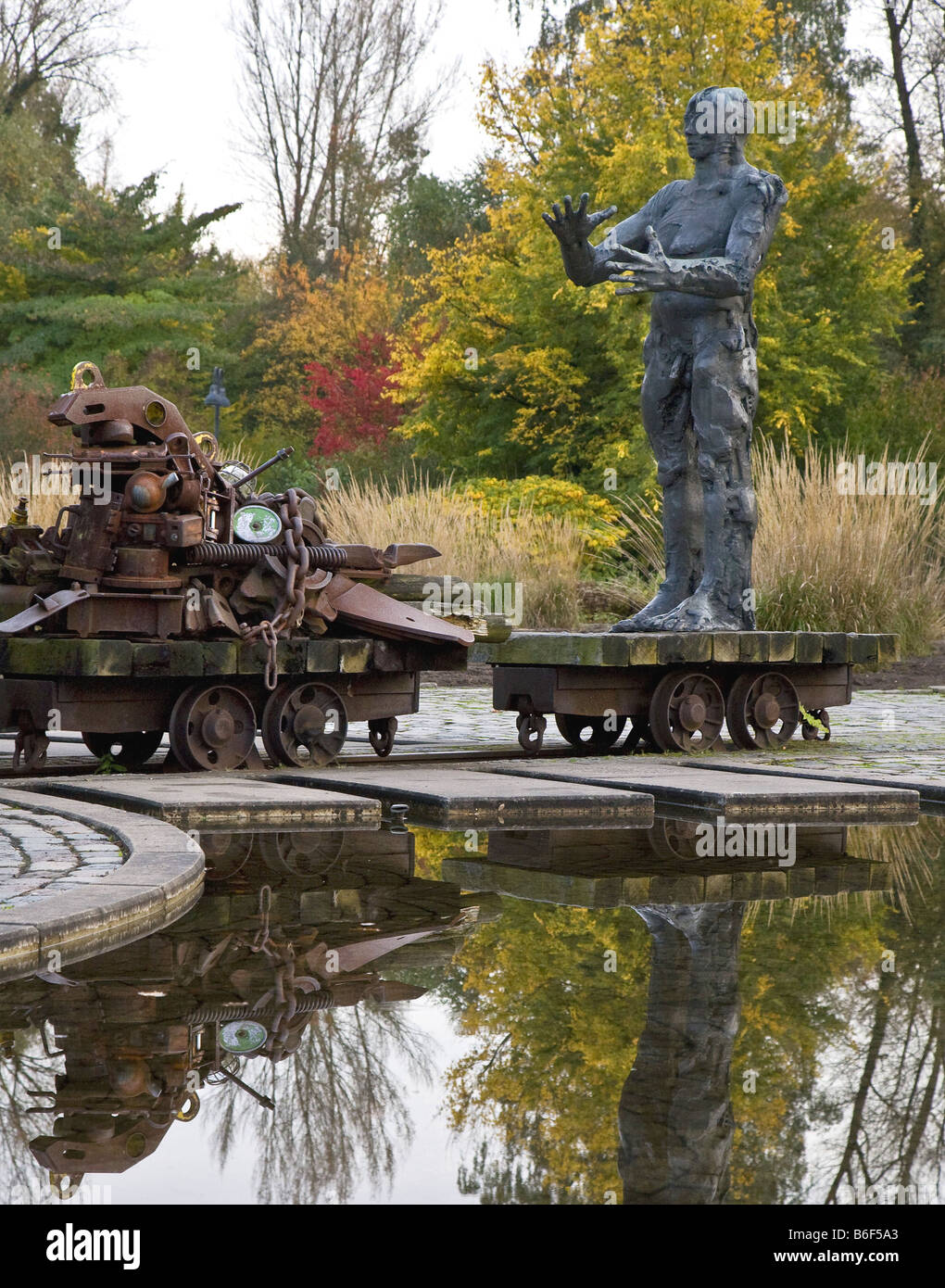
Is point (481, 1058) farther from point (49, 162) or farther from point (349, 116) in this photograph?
point (349, 116)

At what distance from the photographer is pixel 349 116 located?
38625mm

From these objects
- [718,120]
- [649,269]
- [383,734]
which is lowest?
[383,734]

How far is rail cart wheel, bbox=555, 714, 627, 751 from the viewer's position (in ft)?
29.6

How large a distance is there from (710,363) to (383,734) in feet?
8.91

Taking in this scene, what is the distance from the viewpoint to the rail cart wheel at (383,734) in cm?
838

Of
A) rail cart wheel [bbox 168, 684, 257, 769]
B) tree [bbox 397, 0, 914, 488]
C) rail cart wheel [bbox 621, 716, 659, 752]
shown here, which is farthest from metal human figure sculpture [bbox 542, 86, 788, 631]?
tree [bbox 397, 0, 914, 488]

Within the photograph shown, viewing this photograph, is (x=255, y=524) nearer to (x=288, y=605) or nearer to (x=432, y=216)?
(x=288, y=605)

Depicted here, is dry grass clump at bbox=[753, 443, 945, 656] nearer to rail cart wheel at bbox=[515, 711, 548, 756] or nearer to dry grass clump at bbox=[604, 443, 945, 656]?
dry grass clump at bbox=[604, 443, 945, 656]

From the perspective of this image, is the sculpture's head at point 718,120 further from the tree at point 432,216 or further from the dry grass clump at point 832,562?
the tree at point 432,216

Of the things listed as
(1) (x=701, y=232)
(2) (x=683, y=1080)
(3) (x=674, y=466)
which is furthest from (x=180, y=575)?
(2) (x=683, y=1080)

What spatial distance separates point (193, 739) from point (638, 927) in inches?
135

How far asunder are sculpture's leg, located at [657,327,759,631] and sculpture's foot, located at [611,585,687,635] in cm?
10

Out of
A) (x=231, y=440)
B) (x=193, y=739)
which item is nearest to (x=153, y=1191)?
(x=193, y=739)

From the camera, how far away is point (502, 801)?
247 inches
